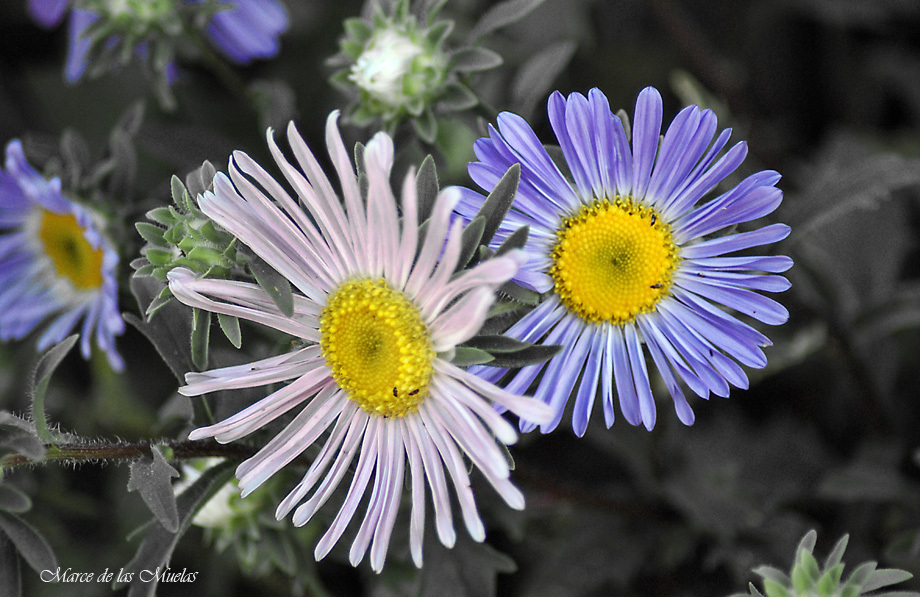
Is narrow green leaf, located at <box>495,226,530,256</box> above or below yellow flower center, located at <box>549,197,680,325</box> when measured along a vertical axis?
below

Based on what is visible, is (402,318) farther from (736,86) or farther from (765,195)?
(736,86)

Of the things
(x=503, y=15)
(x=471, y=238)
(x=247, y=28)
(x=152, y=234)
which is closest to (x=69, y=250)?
(x=247, y=28)

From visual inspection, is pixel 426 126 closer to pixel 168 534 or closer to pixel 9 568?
pixel 168 534

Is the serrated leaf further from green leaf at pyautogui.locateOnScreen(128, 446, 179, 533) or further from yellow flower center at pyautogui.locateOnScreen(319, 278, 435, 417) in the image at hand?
green leaf at pyautogui.locateOnScreen(128, 446, 179, 533)

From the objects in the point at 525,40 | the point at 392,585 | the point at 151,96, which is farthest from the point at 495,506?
the point at 151,96

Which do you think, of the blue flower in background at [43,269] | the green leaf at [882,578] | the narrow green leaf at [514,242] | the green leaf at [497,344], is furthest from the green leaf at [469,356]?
the blue flower in background at [43,269]

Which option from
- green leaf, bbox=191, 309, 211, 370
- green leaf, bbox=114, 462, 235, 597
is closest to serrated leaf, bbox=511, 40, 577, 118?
green leaf, bbox=191, 309, 211, 370
